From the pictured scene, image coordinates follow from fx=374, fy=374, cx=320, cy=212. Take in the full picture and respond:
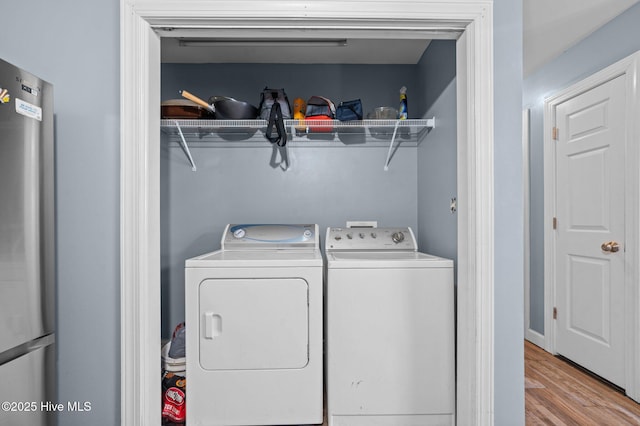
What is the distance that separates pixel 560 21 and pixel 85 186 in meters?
2.97


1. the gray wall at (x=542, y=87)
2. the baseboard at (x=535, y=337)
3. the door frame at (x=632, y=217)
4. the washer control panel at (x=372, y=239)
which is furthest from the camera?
the baseboard at (x=535, y=337)

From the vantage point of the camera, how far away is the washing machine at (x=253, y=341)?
1.80 metres

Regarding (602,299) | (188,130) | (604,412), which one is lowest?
(604,412)

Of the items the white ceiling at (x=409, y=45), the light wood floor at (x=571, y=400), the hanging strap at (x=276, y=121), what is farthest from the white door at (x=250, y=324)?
the white ceiling at (x=409, y=45)

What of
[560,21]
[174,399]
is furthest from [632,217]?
[174,399]

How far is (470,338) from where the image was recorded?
1.53 m

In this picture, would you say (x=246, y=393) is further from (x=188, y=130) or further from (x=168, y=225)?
(x=188, y=130)

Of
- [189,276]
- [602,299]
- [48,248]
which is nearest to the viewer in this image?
[48,248]

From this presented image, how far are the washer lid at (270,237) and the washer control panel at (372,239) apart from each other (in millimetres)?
126

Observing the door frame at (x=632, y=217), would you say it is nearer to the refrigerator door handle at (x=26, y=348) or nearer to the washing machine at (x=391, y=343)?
the washing machine at (x=391, y=343)

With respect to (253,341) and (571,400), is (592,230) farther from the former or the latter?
(253,341)

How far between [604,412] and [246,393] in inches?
80.2

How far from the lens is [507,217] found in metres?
1.51

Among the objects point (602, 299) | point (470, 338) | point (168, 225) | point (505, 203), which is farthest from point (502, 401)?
point (168, 225)
